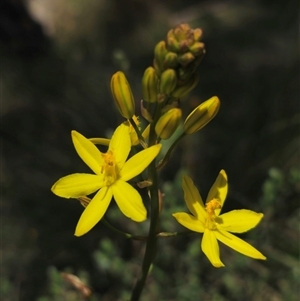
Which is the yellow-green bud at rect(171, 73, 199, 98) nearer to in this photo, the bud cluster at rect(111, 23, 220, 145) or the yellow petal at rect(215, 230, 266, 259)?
the bud cluster at rect(111, 23, 220, 145)

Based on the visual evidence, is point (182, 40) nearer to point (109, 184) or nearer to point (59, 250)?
point (109, 184)

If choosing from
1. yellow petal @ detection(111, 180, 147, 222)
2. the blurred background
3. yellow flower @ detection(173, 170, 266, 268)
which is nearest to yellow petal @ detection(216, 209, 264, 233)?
yellow flower @ detection(173, 170, 266, 268)

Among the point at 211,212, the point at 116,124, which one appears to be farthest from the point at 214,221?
the point at 116,124

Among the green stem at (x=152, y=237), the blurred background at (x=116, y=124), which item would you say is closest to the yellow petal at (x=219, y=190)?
the green stem at (x=152, y=237)

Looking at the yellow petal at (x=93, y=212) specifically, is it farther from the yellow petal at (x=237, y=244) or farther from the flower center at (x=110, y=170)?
the yellow petal at (x=237, y=244)

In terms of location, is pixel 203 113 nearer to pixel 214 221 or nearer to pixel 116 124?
pixel 214 221
